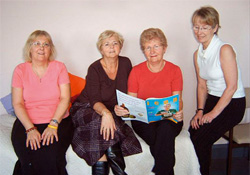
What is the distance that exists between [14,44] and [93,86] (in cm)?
92

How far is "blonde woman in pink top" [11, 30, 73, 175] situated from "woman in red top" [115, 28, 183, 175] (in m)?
0.45

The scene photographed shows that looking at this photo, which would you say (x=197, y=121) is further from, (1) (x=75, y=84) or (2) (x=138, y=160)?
(1) (x=75, y=84)

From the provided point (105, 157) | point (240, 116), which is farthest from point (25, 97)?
point (240, 116)

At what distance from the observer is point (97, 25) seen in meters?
2.12

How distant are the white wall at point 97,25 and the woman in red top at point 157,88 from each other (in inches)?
17.7

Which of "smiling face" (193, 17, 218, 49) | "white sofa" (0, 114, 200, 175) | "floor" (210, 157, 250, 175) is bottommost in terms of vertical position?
"floor" (210, 157, 250, 175)

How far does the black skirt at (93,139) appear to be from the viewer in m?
1.52

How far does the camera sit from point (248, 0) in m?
2.30

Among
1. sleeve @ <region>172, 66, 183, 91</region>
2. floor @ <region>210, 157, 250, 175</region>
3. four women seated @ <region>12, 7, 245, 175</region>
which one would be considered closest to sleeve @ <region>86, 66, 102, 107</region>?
four women seated @ <region>12, 7, 245, 175</region>

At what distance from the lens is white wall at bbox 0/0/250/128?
2.06 meters

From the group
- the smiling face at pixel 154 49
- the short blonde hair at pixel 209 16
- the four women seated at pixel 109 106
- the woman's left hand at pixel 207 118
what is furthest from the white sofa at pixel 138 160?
the short blonde hair at pixel 209 16

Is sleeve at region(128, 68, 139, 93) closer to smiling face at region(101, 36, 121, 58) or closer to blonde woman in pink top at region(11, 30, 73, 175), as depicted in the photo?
smiling face at region(101, 36, 121, 58)

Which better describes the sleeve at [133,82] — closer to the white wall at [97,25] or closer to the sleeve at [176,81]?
the sleeve at [176,81]

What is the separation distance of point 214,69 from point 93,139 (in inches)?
42.2
